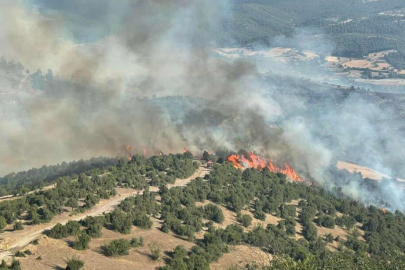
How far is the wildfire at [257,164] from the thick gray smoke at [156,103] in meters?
3.32

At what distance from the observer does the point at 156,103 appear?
97.0m

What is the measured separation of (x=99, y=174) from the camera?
5616 centimetres

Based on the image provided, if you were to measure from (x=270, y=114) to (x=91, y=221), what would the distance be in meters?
59.9

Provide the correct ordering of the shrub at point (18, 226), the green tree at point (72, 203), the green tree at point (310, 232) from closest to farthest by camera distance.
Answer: the shrub at point (18, 226) < the green tree at point (72, 203) < the green tree at point (310, 232)

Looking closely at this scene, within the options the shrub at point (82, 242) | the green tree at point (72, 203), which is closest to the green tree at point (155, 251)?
the shrub at point (82, 242)

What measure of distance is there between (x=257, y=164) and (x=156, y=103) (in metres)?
33.3

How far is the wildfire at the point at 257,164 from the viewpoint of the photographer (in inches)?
2687

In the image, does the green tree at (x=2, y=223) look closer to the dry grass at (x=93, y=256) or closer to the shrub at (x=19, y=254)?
the dry grass at (x=93, y=256)

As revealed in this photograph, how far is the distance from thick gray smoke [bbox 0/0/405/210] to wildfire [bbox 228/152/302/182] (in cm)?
332

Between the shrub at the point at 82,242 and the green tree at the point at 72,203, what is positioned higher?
the green tree at the point at 72,203

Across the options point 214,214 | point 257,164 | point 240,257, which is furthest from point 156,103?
point 240,257

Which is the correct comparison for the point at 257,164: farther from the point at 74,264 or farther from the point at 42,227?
the point at 74,264

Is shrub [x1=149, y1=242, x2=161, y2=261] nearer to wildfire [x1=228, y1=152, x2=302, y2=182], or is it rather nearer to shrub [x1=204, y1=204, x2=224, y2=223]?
shrub [x1=204, y1=204, x2=224, y2=223]

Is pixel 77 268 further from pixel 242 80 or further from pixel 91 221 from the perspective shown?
pixel 242 80
